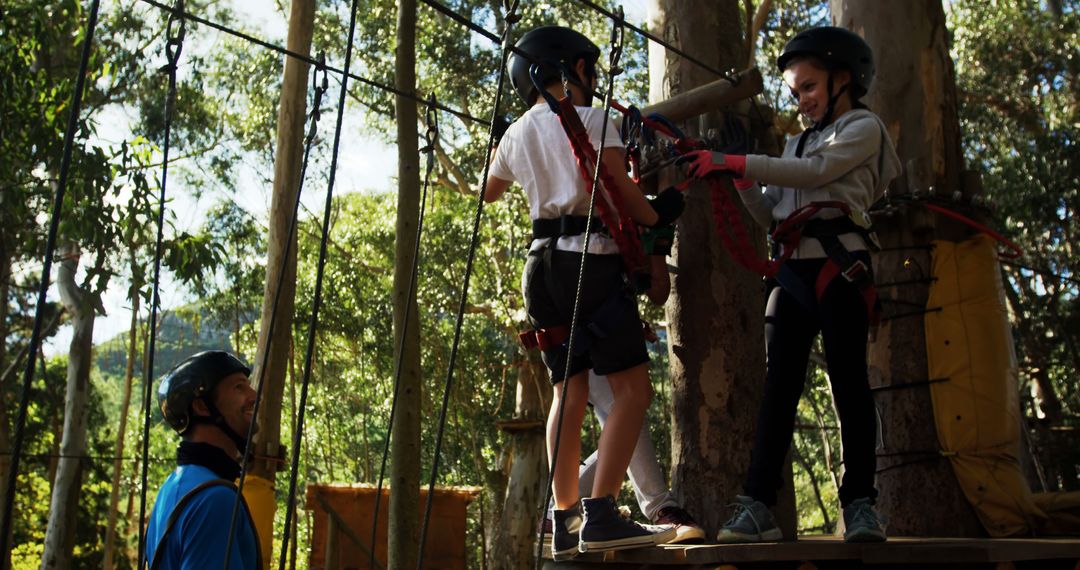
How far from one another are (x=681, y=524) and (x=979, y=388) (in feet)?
4.37

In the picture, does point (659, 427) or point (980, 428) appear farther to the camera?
point (659, 427)

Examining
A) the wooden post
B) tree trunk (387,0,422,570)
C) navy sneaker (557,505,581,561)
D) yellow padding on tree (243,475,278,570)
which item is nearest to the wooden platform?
navy sneaker (557,505,581,561)

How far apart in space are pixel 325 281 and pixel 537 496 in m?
7.91

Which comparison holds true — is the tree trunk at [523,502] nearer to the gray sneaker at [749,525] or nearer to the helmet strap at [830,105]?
→ the helmet strap at [830,105]

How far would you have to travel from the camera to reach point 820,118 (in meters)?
3.28

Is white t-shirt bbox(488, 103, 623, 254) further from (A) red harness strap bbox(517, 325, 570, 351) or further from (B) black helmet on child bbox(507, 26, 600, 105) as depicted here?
(A) red harness strap bbox(517, 325, 570, 351)

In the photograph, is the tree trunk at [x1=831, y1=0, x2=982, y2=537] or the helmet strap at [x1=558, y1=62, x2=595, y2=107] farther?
the tree trunk at [x1=831, y1=0, x2=982, y2=537]

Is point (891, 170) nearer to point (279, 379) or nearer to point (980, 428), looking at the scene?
point (980, 428)

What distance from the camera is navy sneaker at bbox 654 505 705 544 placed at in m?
3.03

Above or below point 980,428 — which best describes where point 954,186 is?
above

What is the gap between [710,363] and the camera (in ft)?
11.4

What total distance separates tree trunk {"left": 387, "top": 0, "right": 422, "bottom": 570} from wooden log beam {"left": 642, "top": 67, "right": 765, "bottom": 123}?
3478mm

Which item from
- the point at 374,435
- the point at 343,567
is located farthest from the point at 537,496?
the point at 374,435

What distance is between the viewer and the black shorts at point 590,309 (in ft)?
9.86
